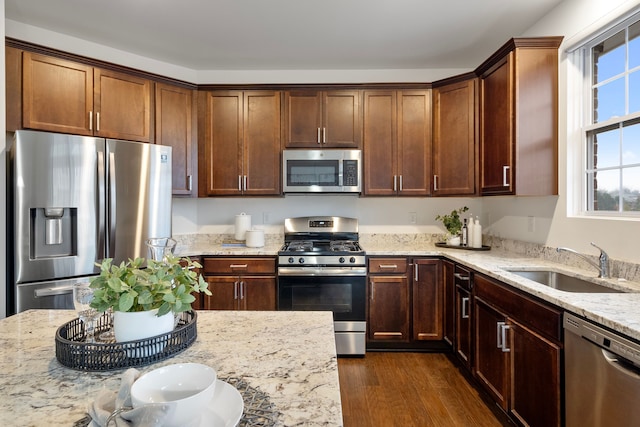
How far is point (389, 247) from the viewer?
3508 mm

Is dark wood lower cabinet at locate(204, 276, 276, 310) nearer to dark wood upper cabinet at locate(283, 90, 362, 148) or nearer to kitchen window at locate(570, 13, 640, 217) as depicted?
dark wood upper cabinet at locate(283, 90, 362, 148)

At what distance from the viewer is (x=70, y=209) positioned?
7.79 ft

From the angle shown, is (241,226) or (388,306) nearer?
(388,306)

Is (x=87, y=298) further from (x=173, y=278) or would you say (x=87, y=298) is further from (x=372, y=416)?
(x=372, y=416)

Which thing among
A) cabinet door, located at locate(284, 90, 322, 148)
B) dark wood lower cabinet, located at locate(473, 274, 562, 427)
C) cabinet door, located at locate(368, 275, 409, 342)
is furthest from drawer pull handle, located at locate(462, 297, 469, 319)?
cabinet door, located at locate(284, 90, 322, 148)

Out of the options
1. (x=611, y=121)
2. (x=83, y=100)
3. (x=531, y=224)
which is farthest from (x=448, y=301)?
(x=83, y=100)

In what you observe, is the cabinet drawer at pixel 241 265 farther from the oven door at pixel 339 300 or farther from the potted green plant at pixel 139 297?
the potted green plant at pixel 139 297

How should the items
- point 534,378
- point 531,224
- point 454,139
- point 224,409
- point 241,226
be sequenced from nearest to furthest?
point 224,409, point 534,378, point 531,224, point 454,139, point 241,226

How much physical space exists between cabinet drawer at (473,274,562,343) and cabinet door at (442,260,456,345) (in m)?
0.51

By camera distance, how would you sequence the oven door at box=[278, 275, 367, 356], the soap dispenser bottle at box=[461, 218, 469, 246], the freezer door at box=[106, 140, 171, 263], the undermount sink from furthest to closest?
the soap dispenser bottle at box=[461, 218, 469, 246] < the oven door at box=[278, 275, 367, 356] < the freezer door at box=[106, 140, 171, 263] < the undermount sink

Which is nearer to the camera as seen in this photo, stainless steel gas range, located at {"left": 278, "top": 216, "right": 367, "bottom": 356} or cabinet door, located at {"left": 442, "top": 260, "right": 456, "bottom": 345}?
cabinet door, located at {"left": 442, "top": 260, "right": 456, "bottom": 345}

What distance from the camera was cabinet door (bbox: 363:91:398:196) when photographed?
3.31 m

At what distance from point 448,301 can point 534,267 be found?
86cm

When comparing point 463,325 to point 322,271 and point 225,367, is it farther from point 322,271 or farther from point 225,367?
point 225,367
